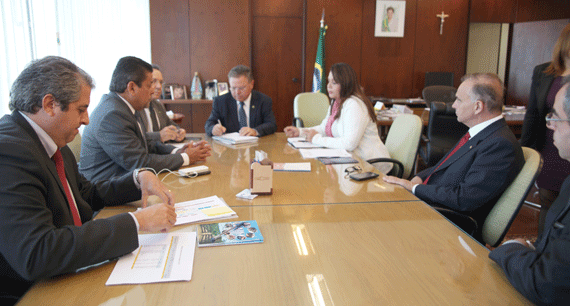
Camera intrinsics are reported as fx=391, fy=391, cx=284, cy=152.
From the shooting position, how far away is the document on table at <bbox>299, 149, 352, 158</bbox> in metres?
2.73

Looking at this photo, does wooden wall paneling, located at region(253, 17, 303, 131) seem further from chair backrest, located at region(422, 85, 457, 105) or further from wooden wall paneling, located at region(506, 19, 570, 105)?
wooden wall paneling, located at region(506, 19, 570, 105)

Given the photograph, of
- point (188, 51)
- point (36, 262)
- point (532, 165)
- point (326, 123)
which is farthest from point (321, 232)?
point (188, 51)

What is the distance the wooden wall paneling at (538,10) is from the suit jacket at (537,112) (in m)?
6.13

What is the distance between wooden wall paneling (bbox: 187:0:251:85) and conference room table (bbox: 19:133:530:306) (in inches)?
203

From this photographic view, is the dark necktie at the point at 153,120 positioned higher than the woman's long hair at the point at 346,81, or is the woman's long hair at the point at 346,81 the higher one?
the woman's long hair at the point at 346,81

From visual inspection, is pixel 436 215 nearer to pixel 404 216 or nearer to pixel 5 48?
pixel 404 216

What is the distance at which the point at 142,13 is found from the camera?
619 centimetres

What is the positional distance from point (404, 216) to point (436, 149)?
9.68ft

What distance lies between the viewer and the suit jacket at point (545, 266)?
3.19ft

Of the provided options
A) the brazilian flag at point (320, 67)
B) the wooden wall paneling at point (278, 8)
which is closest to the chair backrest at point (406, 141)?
the brazilian flag at point (320, 67)

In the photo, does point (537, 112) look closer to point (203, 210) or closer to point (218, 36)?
point (203, 210)

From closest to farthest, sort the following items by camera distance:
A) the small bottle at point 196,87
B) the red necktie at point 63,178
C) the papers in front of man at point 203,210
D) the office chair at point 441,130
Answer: the red necktie at point 63,178 < the papers in front of man at point 203,210 < the office chair at point 441,130 < the small bottle at point 196,87

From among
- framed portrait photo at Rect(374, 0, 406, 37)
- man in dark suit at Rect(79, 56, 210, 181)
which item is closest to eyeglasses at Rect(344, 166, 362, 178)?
man in dark suit at Rect(79, 56, 210, 181)

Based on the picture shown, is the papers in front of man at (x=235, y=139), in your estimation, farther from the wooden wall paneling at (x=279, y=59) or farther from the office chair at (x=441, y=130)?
the wooden wall paneling at (x=279, y=59)
